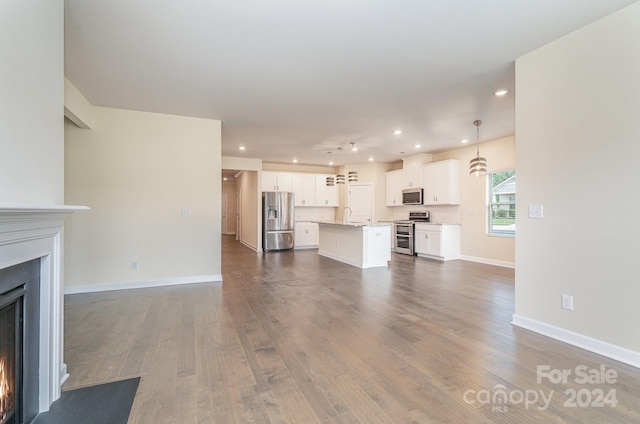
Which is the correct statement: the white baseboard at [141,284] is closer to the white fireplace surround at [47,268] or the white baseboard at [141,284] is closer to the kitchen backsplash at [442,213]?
the white fireplace surround at [47,268]

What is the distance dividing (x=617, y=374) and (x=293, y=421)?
90.3 inches

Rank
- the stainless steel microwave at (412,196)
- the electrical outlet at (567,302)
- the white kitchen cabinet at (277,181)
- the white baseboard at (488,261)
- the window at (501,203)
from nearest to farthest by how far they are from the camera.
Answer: the electrical outlet at (567,302) < the white baseboard at (488,261) < the window at (501,203) < the stainless steel microwave at (412,196) < the white kitchen cabinet at (277,181)

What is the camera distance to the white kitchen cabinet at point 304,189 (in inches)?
359

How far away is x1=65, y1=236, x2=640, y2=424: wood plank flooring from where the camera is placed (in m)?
1.74

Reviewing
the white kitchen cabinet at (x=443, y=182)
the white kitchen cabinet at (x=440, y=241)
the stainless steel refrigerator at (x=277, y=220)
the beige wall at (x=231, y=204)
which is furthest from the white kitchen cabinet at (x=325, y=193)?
the beige wall at (x=231, y=204)

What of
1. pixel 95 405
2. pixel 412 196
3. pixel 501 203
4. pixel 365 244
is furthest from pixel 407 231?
pixel 95 405

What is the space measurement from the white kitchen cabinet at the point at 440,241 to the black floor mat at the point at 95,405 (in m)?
6.42

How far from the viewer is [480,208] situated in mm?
6707

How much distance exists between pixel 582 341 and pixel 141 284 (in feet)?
17.1

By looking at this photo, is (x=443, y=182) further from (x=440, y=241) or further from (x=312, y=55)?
(x=312, y=55)

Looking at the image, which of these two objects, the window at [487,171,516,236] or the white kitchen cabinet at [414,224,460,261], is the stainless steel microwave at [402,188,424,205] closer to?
the white kitchen cabinet at [414,224,460,261]

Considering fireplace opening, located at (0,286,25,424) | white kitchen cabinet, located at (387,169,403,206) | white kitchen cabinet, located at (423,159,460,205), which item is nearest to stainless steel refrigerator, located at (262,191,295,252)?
white kitchen cabinet, located at (387,169,403,206)

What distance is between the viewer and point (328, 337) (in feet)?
8.95

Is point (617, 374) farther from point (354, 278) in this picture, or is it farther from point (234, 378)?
point (354, 278)
